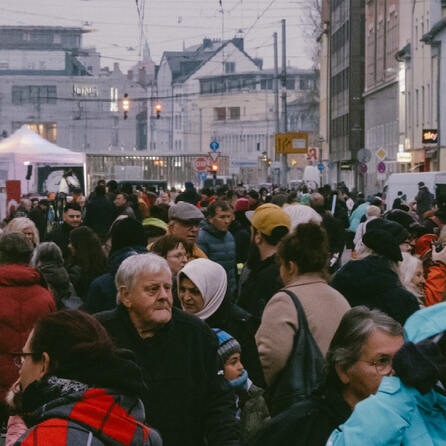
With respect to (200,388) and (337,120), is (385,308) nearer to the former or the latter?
(200,388)

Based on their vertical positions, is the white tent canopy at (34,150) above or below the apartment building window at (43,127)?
below

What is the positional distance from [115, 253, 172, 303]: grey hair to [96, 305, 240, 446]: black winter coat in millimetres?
192

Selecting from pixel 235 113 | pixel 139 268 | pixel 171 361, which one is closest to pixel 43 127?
pixel 235 113

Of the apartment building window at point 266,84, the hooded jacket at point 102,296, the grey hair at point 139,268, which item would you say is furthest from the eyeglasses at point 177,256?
the apartment building window at point 266,84

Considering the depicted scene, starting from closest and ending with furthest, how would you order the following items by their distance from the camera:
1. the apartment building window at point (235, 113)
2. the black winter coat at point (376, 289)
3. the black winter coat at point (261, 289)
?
the black winter coat at point (376, 289) < the black winter coat at point (261, 289) < the apartment building window at point (235, 113)

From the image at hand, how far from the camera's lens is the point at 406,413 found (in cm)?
315

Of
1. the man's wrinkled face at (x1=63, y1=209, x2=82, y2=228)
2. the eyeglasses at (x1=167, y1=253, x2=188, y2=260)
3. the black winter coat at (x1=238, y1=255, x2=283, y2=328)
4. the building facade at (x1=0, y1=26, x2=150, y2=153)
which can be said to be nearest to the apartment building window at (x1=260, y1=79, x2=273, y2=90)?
the building facade at (x1=0, y1=26, x2=150, y2=153)

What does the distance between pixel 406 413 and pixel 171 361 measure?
2.39 metres

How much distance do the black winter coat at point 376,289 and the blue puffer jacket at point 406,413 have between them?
13.0ft

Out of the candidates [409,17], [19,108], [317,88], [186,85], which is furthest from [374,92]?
[186,85]

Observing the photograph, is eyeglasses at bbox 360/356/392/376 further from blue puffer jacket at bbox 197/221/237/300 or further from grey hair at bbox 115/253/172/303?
blue puffer jacket at bbox 197/221/237/300

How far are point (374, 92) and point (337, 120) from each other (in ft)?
54.2

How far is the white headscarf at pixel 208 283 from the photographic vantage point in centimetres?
645

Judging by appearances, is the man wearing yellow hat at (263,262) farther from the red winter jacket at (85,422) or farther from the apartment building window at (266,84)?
the apartment building window at (266,84)
